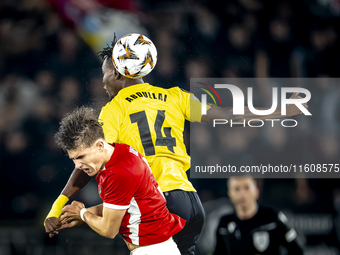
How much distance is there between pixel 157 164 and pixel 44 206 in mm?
1601

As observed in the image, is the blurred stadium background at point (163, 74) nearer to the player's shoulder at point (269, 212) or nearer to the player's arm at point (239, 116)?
the player's shoulder at point (269, 212)

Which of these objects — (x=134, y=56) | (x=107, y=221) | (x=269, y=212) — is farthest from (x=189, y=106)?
(x=269, y=212)

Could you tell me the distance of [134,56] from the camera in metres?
2.53

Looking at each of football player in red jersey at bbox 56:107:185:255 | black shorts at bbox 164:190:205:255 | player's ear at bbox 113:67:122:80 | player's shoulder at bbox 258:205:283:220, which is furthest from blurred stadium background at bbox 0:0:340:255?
football player in red jersey at bbox 56:107:185:255

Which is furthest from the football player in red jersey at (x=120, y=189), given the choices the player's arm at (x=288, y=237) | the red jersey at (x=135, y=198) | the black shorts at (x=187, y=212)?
the player's arm at (x=288, y=237)

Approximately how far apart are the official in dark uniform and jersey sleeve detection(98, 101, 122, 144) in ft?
4.71

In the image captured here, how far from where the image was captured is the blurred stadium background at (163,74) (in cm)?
329

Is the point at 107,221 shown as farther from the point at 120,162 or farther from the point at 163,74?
the point at 163,74

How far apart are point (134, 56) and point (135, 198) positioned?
1.22 m

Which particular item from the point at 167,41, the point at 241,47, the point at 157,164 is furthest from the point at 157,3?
the point at 157,164

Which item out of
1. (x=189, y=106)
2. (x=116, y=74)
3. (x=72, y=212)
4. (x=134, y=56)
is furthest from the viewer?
(x=116, y=74)

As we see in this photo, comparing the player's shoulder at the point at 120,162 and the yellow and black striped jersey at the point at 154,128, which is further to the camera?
the yellow and black striped jersey at the point at 154,128

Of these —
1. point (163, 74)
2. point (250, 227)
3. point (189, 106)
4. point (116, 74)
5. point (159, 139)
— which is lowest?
point (250, 227)

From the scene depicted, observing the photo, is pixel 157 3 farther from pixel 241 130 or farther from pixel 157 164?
pixel 157 164
